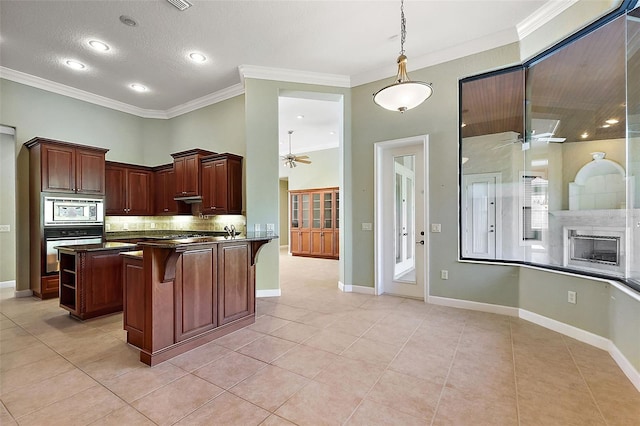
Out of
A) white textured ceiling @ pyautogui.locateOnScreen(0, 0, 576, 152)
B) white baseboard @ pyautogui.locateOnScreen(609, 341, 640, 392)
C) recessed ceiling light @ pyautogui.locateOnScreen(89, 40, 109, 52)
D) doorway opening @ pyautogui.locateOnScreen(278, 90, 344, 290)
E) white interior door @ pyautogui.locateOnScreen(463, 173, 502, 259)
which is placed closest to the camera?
white baseboard @ pyautogui.locateOnScreen(609, 341, 640, 392)

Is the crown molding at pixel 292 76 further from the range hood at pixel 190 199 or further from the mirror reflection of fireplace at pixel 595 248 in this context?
the mirror reflection of fireplace at pixel 595 248

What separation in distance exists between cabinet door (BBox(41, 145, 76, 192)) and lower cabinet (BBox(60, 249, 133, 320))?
4.66 ft

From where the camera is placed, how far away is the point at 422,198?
4.36 meters

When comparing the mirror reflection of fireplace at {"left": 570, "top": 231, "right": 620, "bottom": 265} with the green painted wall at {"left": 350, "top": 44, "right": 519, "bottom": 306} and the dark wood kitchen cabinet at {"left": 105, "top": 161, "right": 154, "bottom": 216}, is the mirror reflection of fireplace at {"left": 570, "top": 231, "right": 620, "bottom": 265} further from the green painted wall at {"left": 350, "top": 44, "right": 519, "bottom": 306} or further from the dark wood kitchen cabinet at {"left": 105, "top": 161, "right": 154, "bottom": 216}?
the dark wood kitchen cabinet at {"left": 105, "top": 161, "right": 154, "bottom": 216}

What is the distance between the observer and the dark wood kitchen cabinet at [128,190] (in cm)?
545

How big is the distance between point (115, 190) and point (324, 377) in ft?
18.0

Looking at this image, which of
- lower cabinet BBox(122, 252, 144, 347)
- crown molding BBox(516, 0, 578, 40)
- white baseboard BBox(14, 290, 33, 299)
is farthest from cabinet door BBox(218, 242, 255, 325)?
crown molding BBox(516, 0, 578, 40)

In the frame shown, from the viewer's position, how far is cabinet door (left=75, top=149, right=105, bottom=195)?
4.63 metres

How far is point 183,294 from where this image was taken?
8.84 feet

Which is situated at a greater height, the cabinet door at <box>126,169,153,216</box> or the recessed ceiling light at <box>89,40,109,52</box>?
the recessed ceiling light at <box>89,40,109,52</box>

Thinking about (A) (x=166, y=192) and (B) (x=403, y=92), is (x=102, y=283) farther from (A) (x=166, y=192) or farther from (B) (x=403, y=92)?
(B) (x=403, y=92)

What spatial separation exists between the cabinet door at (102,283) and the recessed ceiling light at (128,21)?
2.81m

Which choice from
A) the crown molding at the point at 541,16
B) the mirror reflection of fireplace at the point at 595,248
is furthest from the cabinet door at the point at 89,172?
the mirror reflection of fireplace at the point at 595,248

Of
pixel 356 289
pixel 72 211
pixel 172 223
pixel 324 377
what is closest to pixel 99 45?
pixel 72 211
